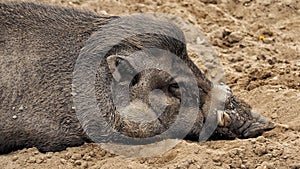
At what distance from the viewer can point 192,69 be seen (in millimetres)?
4375

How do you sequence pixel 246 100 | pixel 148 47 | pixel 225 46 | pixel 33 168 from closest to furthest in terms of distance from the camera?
pixel 33 168 → pixel 148 47 → pixel 246 100 → pixel 225 46

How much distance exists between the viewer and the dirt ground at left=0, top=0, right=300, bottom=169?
396 cm

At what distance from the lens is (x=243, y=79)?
5.14m

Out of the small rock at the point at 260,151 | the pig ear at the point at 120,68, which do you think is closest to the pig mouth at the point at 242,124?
the small rock at the point at 260,151

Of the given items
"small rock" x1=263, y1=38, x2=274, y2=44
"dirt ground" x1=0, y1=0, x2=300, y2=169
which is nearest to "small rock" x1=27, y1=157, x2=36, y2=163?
"dirt ground" x1=0, y1=0, x2=300, y2=169

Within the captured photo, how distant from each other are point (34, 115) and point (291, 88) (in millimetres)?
1913

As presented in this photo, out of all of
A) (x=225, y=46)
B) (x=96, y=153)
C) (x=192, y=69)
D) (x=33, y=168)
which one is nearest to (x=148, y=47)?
(x=192, y=69)

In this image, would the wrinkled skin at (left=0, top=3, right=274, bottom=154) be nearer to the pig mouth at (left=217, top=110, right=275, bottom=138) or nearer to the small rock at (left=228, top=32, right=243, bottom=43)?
the pig mouth at (left=217, top=110, right=275, bottom=138)

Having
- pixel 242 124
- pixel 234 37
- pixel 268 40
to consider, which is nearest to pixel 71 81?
pixel 242 124


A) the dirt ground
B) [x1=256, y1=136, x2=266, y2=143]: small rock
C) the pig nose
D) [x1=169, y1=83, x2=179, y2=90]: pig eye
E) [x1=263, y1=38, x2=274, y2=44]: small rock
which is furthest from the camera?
[x1=263, y1=38, x2=274, y2=44]: small rock

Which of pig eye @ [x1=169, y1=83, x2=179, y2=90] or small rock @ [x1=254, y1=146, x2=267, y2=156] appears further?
pig eye @ [x1=169, y1=83, x2=179, y2=90]

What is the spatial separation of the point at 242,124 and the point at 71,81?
1176 millimetres

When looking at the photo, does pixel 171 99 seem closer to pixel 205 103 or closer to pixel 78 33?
pixel 205 103

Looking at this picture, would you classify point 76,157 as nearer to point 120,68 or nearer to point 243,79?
point 120,68
